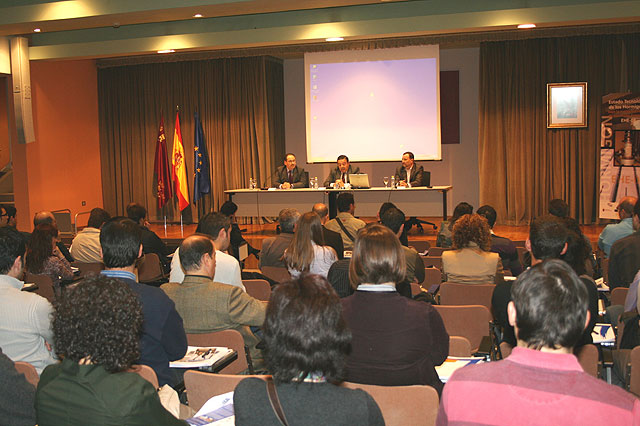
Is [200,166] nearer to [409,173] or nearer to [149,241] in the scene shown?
[409,173]

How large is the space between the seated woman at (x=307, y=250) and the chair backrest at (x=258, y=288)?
0.90 feet

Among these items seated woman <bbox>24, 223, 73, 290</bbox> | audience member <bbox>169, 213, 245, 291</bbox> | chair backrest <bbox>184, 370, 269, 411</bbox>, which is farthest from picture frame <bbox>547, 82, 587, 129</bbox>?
chair backrest <bbox>184, 370, 269, 411</bbox>

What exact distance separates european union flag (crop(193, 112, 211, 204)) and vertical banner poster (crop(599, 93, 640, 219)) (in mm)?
7087

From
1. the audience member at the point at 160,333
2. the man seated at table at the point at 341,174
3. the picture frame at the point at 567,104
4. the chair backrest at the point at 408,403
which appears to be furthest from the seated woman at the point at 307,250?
the picture frame at the point at 567,104

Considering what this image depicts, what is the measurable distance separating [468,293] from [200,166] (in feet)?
28.8

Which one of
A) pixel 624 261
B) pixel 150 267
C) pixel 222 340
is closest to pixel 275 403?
pixel 222 340

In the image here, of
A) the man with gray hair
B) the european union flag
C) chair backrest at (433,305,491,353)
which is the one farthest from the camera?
the european union flag

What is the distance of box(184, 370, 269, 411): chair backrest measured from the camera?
2.39 meters

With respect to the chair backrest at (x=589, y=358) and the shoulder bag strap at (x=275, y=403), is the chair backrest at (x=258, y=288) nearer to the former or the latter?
the chair backrest at (x=589, y=358)

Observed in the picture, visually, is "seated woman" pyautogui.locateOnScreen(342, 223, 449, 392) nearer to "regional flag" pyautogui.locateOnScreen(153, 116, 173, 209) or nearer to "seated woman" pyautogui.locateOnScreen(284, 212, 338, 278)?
"seated woman" pyautogui.locateOnScreen(284, 212, 338, 278)

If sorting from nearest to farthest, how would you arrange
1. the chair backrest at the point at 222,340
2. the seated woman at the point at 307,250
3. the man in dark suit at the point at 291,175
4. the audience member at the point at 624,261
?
the chair backrest at the point at 222,340
the audience member at the point at 624,261
the seated woman at the point at 307,250
the man in dark suit at the point at 291,175

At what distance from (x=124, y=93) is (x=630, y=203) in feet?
35.4

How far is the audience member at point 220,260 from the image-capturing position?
4.27 m

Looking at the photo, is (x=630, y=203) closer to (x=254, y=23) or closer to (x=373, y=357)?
(x=373, y=357)
